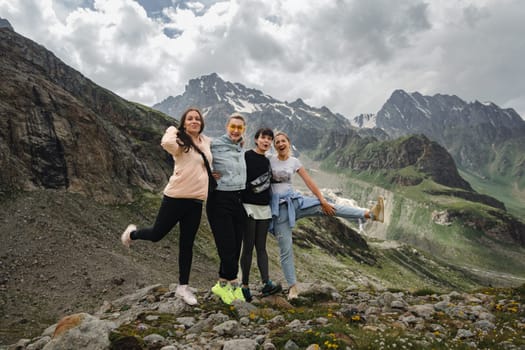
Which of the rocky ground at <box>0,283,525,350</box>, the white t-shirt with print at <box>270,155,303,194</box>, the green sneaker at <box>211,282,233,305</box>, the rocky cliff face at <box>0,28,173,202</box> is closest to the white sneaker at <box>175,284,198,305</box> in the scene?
the rocky ground at <box>0,283,525,350</box>

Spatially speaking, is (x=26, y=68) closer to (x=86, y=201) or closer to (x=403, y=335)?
(x=86, y=201)

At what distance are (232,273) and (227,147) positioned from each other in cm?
397

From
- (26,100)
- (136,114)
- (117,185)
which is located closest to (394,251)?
(136,114)

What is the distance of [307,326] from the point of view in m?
8.01

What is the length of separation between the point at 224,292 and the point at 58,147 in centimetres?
5701

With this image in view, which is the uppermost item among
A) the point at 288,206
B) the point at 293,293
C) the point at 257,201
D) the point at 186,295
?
the point at 257,201

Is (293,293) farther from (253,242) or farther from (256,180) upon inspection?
(256,180)

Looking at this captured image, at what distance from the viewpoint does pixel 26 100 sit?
177 feet

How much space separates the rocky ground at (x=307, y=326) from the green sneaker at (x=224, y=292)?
0.72 ft

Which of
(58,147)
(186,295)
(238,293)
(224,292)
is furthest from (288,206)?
(58,147)

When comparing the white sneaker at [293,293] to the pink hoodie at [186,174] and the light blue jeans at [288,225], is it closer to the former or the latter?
the light blue jeans at [288,225]

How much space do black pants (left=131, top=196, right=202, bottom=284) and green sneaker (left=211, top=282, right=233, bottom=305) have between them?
1065mm

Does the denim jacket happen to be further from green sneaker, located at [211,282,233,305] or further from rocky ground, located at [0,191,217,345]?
rocky ground, located at [0,191,217,345]

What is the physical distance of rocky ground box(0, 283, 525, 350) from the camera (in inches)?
272
